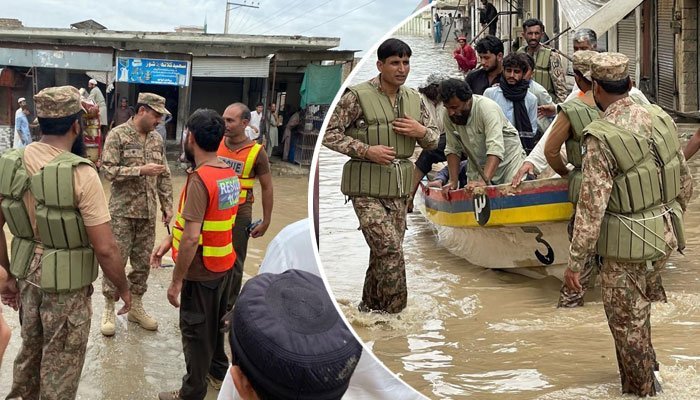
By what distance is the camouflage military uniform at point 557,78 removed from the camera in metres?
2.75

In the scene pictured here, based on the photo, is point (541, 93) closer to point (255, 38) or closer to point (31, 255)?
point (31, 255)

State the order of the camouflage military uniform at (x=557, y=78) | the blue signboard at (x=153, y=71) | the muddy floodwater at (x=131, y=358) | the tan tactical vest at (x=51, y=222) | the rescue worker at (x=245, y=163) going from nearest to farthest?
the camouflage military uniform at (x=557, y=78)
the tan tactical vest at (x=51, y=222)
the muddy floodwater at (x=131, y=358)
the rescue worker at (x=245, y=163)
the blue signboard at (x=153, y=71)

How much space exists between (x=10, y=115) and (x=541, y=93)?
16.9 m

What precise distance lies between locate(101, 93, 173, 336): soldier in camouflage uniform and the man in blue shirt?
11679mm

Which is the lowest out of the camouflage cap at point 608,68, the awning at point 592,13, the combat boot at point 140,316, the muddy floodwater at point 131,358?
the muddy floodwater at point 131,358

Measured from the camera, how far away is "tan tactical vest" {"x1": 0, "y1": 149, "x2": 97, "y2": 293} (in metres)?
3.80

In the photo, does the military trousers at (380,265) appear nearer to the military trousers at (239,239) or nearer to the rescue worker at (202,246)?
the rescue worker at (202,246)

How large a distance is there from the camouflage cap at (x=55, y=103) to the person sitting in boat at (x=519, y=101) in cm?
198

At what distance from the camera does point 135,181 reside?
567 cm

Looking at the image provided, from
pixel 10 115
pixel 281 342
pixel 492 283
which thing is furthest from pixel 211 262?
pixel 10 115

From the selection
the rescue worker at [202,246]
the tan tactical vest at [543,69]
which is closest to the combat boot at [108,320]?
the rescue worker at [202,246]

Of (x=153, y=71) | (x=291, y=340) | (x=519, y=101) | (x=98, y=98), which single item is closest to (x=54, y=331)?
(x=519, y=101)

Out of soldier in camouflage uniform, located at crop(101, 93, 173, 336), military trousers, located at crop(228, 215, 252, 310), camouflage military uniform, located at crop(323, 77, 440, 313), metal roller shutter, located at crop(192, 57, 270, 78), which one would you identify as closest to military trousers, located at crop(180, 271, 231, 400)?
military trousers, located at crop(228, 215, 252, 310)

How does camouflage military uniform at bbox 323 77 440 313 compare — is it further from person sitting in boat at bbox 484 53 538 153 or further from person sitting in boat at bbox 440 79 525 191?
person sitting in boat at bbox 484 53 538 153
